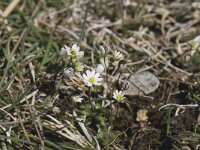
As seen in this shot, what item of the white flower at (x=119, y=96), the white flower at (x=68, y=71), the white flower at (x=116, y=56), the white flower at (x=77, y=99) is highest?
the white flower at (x=116, y=56)

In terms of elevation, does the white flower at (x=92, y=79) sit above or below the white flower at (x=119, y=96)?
above

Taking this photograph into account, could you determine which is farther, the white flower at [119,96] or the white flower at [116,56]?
the white flower at [116,56]

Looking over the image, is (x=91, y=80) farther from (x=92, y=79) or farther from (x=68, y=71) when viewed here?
(x=68, y=71)

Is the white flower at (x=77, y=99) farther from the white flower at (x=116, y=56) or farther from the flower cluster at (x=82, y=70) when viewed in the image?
the white flower at (x=116, y=56)

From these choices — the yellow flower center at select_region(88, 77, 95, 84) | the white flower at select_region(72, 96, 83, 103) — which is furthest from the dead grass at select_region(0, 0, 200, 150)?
the yellow flower center at select_region(88, 77, 95, 84)

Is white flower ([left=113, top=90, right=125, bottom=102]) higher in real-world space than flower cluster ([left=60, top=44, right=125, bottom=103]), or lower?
lower

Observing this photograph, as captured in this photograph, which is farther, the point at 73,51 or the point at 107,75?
the point at 107,75

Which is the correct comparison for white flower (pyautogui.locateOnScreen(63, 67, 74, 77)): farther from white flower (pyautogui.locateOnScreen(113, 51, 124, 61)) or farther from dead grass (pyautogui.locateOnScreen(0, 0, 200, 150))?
white flower (pyautogui.locateOnScreen(113, 51, 124, 61))

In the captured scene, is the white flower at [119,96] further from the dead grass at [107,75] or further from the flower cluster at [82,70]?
the dead grass at [107,75]

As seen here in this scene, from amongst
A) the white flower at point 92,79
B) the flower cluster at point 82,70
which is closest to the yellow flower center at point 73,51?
the flower cluster at point 82,70

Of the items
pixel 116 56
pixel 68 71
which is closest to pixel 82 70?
pixel 68 71

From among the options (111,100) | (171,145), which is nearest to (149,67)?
(111,100)
